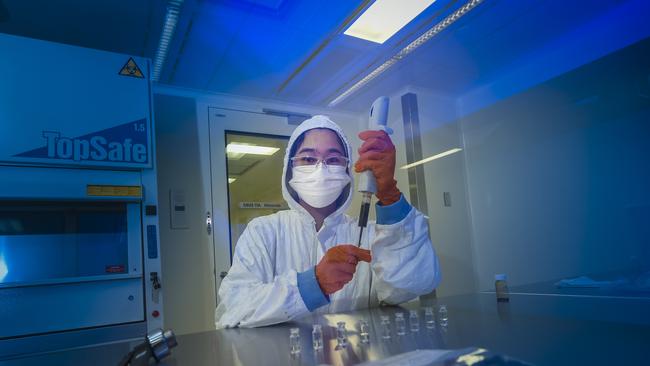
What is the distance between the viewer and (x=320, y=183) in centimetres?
124

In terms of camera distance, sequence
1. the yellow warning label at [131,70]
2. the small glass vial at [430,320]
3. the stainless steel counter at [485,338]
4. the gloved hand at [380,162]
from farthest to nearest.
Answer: the yellow warning label at [131,70] → the gloved hand at [380,162] → the small glass vial at [430,320] → the stainless steel counter at [485,338]

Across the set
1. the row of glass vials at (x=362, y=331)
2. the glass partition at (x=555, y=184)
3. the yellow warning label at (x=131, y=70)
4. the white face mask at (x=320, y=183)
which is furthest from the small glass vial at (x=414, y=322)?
the yellow warning label at (x=131, y=70)

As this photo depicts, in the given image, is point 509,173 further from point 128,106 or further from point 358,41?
point 128,106

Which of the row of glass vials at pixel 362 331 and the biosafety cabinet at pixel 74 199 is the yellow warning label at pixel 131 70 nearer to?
the biosafety cabinet at pixel 74 199

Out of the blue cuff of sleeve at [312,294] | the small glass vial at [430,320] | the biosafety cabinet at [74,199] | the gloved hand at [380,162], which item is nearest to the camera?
the small glass vial at [430,320]

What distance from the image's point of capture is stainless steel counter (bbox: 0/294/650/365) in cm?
52

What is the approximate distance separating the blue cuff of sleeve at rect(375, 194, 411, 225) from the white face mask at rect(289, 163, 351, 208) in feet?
0.81

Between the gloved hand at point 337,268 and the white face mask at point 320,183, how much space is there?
356 millimetres

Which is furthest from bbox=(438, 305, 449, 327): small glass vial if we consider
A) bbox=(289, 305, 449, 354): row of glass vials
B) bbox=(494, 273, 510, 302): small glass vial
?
bbox=(494, 273, 510, 302): small glass vial

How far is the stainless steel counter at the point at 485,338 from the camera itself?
0.52m

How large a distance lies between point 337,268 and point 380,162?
0.32 meters

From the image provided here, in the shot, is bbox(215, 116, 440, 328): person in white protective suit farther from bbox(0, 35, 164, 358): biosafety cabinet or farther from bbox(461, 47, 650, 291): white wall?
bbox(461, 47, 650, 291): white wall

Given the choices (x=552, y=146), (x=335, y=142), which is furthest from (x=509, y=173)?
(x=335, y=142)

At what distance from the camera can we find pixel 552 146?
1840 millimetres
